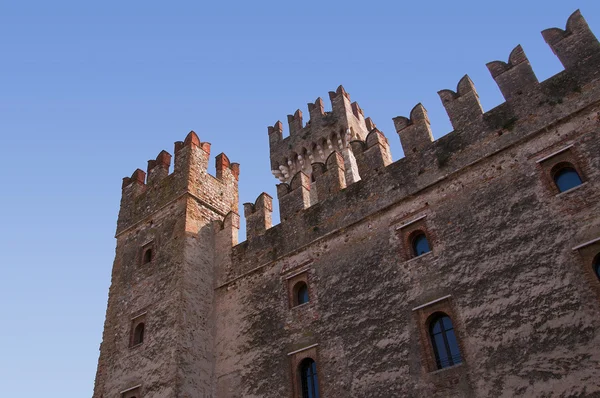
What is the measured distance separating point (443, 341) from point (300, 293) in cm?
364

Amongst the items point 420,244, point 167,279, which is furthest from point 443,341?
point 167,279

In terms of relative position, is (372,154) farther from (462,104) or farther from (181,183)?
(181,183)

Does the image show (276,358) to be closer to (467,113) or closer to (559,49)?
(467,113)

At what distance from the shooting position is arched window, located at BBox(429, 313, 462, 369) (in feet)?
28.4

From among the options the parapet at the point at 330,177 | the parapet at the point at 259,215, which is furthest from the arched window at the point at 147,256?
the parapet at the point at 330,177

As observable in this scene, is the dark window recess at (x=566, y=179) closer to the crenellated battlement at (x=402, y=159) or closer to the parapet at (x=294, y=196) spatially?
the crenellated battlement at (x=402, y=159)

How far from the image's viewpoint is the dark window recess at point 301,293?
11.4 m

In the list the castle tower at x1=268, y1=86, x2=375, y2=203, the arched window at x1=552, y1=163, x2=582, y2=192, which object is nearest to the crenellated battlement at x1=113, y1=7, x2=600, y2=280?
the arched window at x1=552, y1=163, x2=582, y2=192

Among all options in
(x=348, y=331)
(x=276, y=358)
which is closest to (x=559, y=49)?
(x=348, y=331)

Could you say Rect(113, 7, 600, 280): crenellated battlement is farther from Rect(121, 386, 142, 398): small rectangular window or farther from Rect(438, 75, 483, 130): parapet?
Rect(121, 386, 142, 398): small rectangular window

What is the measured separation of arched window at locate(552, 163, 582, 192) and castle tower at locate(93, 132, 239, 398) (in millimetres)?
7955

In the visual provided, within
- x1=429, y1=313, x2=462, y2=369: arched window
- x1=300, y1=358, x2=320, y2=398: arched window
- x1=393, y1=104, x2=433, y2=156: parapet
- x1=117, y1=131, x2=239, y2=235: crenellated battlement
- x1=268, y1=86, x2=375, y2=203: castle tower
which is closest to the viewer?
x1=429, y1=313, x2=462, y2=369: arched window

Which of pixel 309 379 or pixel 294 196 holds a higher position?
pixel 294 196

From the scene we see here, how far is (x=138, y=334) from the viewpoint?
12.9 m
